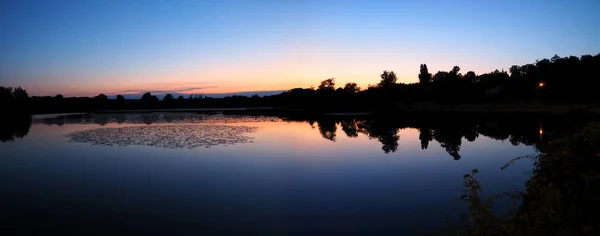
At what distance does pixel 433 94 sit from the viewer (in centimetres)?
9531

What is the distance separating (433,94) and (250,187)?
88506 mm

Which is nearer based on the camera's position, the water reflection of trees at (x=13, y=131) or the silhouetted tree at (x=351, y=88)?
the water reflection of trees at (x=13, y=131)

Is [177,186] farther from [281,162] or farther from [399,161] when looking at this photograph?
[399,161]

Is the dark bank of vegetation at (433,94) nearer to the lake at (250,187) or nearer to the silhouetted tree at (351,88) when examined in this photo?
the silhouetted tree at (351,88)

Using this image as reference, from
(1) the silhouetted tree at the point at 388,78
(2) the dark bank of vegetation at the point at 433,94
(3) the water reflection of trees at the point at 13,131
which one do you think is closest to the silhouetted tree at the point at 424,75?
(2) the dark bank of vegetation at the point at 433,94

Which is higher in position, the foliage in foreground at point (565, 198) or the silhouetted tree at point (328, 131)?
the foliage in foreground at point (565, 198)

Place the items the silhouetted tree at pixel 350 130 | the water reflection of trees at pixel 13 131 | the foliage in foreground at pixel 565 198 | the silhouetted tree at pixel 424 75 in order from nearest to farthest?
the foliage in foreground at pixel 565 198
the silhouetted tree at pixel 350 130
the water reflection of trees at pixel 13 131
the silhouetted tree at pixel 424 75

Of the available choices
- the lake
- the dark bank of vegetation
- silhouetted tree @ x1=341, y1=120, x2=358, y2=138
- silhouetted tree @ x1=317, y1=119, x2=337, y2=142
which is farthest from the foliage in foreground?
the dark bank of vegetation

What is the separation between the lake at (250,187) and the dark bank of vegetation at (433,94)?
46692mm

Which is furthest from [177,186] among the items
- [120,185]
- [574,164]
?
[574,164]

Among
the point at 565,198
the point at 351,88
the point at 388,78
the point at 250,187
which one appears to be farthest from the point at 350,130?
the point at 351,88

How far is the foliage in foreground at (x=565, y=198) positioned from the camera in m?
4.16

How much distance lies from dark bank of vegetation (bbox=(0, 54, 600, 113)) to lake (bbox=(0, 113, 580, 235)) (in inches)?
1838

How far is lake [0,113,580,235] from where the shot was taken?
35.0 feet
